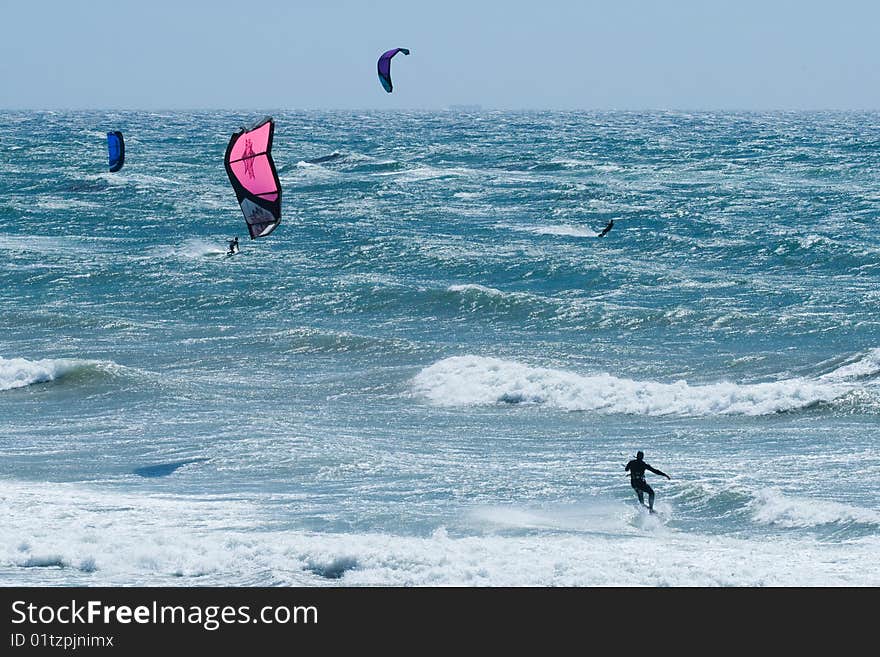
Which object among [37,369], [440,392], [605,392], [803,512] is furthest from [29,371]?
[803,512]

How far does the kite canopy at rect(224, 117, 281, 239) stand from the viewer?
1769 centimetres

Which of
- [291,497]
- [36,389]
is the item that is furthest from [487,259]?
[291,497]

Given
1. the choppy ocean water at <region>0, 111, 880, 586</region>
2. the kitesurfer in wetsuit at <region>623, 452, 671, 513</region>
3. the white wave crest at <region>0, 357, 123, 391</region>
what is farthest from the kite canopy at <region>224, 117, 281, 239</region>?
the white wave crest at <region>0, 357, 123, 391</region>

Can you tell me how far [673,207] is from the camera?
4916 centimetres

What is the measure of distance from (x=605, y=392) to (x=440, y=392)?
2862 mm

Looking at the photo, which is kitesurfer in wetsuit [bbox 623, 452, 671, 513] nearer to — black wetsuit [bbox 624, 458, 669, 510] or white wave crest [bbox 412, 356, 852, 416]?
black wetsuit [bbox 624, 458, 669, 510]

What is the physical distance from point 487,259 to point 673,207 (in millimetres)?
14309

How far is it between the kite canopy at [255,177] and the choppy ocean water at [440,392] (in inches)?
132

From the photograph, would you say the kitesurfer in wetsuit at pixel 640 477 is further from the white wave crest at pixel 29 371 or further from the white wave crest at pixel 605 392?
the white wave crest at pixel 29 371

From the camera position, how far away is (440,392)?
23.1 meters

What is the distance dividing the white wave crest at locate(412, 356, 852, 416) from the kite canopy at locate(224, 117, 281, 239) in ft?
18.7

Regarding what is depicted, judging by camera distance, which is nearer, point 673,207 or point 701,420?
point 701,420

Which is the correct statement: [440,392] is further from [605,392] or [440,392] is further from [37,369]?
[37,369]
